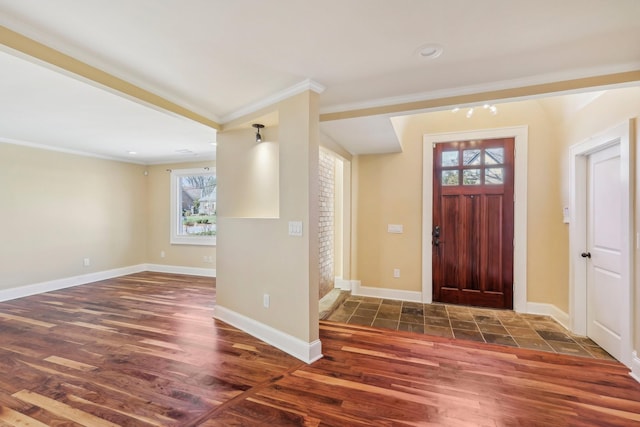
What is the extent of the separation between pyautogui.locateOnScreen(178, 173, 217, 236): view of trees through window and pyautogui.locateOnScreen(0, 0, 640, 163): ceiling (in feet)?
9.68

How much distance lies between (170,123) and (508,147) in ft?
14.6

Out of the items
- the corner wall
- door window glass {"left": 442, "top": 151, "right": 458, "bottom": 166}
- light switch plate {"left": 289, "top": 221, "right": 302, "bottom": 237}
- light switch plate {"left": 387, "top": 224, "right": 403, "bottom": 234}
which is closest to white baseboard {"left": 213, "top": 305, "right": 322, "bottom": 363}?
the corner wall

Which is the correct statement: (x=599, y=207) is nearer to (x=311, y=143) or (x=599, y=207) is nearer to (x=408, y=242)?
(x=408, y=242)

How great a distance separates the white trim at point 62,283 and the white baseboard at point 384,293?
481 centimetres

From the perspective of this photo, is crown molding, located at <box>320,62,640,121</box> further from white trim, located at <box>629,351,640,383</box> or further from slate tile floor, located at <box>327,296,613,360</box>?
slate tile floor, located at <box>327,296,613,360</box>

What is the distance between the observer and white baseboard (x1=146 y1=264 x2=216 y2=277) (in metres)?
5.83

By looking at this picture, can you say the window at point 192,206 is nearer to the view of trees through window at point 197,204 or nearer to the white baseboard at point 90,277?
the view of trees through window at point 197,204

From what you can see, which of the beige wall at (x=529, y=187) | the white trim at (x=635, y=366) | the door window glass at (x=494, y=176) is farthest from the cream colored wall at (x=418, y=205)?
the white trim at (x=635, y=366)

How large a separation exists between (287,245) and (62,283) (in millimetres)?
4805

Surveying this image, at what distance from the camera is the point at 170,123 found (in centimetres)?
347

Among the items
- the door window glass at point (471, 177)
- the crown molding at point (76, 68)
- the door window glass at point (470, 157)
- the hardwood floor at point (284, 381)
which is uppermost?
the crown molding at point (76, 68)

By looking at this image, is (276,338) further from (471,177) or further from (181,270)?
(181,270)

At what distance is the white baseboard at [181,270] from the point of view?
5.83m

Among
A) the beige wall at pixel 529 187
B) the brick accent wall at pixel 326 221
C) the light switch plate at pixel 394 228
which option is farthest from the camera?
the light switch plate at pixel 394 228
